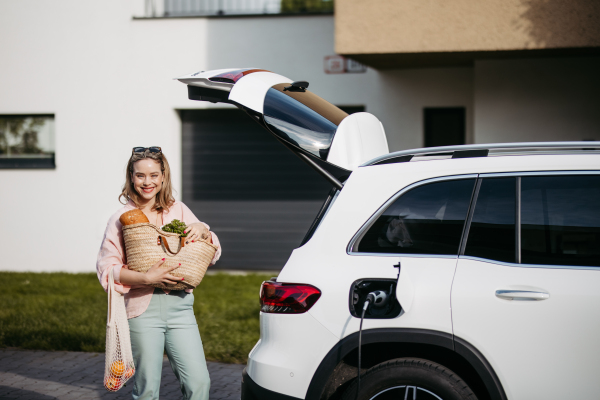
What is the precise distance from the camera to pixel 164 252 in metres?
3.33

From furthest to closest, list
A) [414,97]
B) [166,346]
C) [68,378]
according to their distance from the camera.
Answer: [414,97], [68,378], [166,346]

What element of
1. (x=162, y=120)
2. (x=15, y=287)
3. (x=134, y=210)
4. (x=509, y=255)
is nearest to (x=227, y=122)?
(x=162, y=120)

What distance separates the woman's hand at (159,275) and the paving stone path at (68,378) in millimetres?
1884

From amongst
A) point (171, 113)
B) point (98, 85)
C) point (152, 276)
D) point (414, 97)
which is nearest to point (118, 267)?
point (152, 276)

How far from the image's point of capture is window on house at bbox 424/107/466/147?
1048 centimetres

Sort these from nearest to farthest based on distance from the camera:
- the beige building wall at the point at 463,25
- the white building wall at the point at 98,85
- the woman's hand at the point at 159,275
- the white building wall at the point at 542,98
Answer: the woman's hand at the point at 159,275
the beige building wall at the point at 463,25
the white building wall at the point at 542,98
the white building wall at the point at 98,85

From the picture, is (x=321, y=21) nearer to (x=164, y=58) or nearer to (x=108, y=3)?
(x=164, y=58)

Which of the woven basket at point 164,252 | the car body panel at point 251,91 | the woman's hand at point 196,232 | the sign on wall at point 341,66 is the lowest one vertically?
the woven basket at point 164,252

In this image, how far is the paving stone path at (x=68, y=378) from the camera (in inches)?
197

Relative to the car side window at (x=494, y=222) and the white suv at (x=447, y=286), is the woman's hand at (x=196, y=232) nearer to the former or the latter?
the white suv at (x=447, y=286)

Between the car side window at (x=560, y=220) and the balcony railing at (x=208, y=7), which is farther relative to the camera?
the balcony railing at (x=208, y=7)

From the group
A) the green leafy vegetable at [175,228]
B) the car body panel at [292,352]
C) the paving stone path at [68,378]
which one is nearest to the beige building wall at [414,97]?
the paving stone path at [68,378]

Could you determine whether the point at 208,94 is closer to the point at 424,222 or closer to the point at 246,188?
the point at 424,222

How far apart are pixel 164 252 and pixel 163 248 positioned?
2 cm
